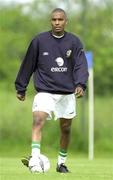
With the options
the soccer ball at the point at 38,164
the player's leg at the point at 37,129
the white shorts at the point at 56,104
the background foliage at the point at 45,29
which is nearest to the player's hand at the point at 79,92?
the white shorts at the point at 56,104

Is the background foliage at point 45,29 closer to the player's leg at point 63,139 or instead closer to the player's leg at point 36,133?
the player's leg at point 63,139

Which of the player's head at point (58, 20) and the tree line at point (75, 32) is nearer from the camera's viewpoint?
the player's head at point (58, 20)

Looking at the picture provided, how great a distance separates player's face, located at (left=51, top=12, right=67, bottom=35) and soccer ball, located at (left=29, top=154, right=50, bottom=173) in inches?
76.5

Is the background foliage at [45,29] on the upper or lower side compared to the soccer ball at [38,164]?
lower

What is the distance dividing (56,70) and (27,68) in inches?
20.6

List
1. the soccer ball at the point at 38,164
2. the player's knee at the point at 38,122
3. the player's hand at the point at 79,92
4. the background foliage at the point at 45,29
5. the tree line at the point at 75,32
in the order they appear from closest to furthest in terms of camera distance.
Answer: the soccer ball at the point at 38,164, the player's knee at the point at 38,122, the player's hand at the point at 79,92, the background foliage at the point at 45,29, the tree line at the point at 75,32

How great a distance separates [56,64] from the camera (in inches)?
501

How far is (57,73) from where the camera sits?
12766 mm

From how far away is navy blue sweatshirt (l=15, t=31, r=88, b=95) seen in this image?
12773mm

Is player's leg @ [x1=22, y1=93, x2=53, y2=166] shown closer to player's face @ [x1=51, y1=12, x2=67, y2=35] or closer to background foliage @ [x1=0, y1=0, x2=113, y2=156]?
player's face @ [x1=51, y1=12, x2=67, y2=35]

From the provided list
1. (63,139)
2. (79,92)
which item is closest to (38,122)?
(79,92)

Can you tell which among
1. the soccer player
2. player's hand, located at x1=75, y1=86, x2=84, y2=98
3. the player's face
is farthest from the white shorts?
the player's face

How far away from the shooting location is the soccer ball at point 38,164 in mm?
12180

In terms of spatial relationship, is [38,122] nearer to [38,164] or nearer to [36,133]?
[36,133]
